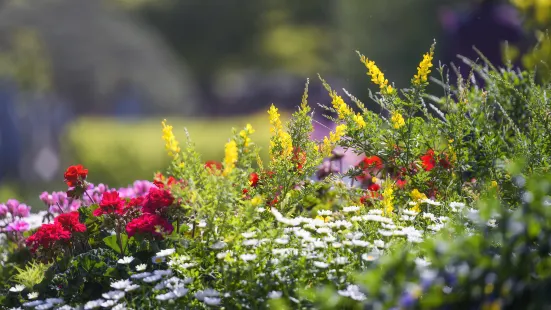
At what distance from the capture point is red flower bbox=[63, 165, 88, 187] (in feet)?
13.6

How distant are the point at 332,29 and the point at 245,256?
107ft

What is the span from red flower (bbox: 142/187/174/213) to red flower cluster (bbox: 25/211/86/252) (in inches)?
14.3

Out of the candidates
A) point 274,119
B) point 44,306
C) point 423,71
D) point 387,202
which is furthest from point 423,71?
point 44,306

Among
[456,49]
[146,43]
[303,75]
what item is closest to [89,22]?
[146,43]

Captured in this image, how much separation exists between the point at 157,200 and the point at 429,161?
1.60 meters

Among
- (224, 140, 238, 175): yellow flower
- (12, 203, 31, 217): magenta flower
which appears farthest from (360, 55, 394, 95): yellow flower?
(12, 203, 31, 217): magenta flower

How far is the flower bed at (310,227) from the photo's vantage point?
7.13 ft

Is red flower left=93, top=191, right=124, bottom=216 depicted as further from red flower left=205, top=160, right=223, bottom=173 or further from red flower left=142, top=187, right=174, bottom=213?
red flower left=205, top=160, right=223, bottom=173

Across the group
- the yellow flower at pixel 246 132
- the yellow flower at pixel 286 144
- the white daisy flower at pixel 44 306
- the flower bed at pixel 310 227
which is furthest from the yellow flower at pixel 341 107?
the white daisy flower at pixel 44 306

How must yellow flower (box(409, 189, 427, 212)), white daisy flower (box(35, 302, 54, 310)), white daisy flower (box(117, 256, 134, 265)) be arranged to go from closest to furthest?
white daisy flower (box(35, 302, 54, 310))
white daisy flower (box(117, 256, 134, 265))
yellow flower (box(409, 189, 427, 212))

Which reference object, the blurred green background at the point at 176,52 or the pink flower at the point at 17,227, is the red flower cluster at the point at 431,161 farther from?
the blurred green background at the point at 176,52

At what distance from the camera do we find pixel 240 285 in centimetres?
313

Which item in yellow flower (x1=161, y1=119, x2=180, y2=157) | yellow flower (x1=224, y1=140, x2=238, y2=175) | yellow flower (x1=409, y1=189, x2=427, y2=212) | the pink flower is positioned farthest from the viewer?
the pink flower

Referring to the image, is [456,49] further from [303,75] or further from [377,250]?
[303,75]
